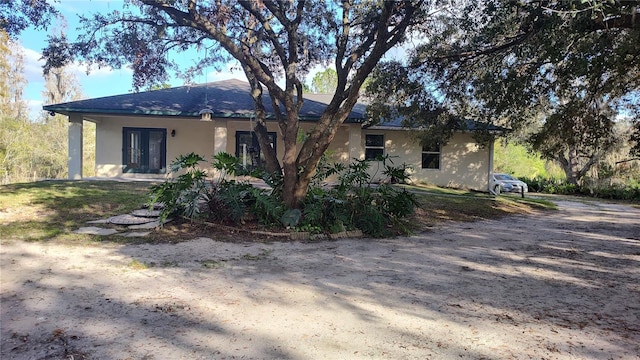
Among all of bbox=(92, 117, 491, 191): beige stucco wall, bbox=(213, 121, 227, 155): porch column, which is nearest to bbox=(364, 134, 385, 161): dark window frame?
bbox=(92, 117, 491, 191): beige stucco wall

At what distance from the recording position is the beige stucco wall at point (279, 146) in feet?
52.0

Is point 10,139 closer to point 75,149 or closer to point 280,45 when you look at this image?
point 75,149

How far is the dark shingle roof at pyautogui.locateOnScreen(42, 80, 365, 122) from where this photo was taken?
14282 mm

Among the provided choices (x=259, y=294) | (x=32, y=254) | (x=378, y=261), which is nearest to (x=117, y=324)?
(x=259, y=294)

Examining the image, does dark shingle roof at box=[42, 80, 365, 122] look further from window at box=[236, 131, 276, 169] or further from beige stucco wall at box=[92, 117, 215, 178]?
window at box=[236, 131, 276, 169]

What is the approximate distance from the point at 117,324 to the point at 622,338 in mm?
4275

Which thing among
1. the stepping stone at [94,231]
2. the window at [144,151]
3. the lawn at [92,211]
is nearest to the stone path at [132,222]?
the stepping stone at [94,231]

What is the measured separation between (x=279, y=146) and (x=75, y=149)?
24.6 ft

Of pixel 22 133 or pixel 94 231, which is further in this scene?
pixel 22 133

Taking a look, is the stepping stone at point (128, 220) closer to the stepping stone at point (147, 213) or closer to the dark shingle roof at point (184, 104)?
the stepping stone at point (147, 213)

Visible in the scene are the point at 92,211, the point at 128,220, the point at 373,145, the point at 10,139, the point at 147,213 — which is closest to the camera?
the point at 128,220

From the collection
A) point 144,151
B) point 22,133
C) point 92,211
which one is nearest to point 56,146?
point 22,133

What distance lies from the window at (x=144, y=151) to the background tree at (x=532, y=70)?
923 cm

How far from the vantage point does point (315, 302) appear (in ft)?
13.6
